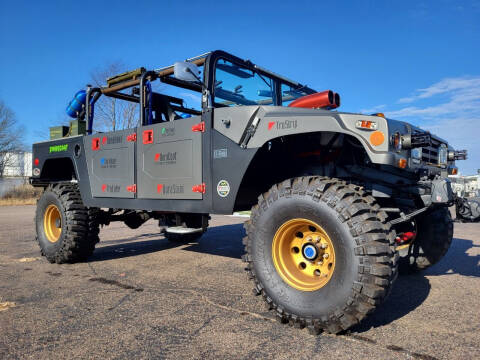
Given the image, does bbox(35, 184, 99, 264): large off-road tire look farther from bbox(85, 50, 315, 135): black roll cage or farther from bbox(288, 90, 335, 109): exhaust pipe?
bbox(288, 90, 335, 109): exhaust pipe

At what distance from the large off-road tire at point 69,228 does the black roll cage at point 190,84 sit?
102 cm

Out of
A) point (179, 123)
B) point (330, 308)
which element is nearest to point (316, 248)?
point (330, 308)

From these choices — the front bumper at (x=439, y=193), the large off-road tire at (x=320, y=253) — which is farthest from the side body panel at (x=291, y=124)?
the front bumper at (x=439, y=193)

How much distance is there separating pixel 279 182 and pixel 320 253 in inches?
37.3

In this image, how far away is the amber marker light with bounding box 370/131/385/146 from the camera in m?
2.54

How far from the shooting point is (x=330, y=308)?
2.45 meters

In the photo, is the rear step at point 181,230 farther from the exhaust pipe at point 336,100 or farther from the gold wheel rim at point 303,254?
the exhaust pipe at point 336,100

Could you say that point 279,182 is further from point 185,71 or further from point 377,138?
point 185,71

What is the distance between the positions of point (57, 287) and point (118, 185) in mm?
1404

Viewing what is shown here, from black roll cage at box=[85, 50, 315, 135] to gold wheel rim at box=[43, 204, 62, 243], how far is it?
4.72 ft

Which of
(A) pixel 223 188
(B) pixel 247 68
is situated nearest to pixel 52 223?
(A) pixel 223 188

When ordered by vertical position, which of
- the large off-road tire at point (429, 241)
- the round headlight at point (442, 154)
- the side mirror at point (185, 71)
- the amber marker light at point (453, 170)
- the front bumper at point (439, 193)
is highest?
the side mirror at point (185, 71)

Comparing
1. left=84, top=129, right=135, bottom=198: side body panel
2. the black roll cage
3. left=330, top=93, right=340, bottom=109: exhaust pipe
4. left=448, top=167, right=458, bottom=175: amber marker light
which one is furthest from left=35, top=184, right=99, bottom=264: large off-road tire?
left=448, top=167, right=458, bottom=175: amber marker light

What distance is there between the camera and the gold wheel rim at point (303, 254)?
2737mm
